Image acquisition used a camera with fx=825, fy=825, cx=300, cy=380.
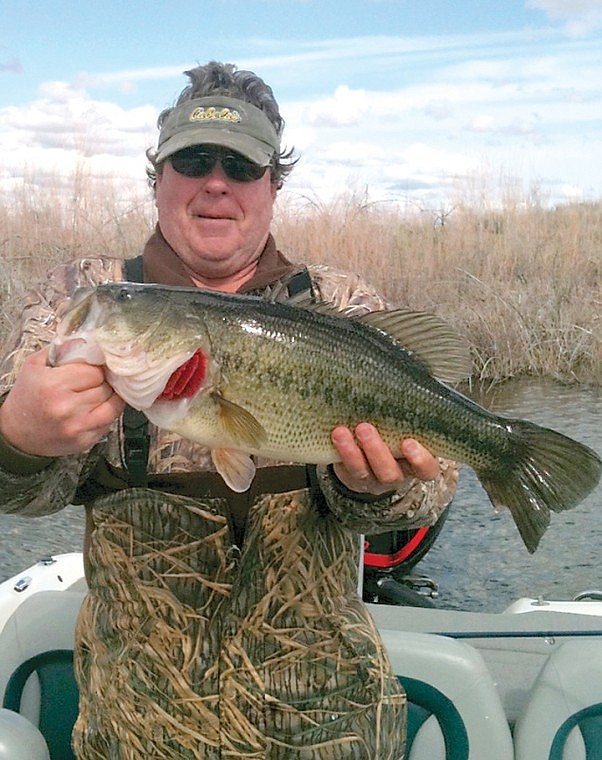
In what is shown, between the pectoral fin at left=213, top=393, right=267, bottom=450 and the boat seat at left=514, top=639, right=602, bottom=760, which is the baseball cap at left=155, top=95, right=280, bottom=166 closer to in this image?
the pectoral fin at left=213, top=393, right=267, bottom=450

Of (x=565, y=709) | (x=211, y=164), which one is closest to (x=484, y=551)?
(x=565, y=709)

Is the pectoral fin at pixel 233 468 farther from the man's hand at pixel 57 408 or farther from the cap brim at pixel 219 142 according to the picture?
the cap brim at pixel 219 142

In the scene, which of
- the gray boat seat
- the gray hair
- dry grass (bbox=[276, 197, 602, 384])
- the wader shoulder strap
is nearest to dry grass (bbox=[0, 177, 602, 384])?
dry grass (bbox=[276, 197, 602, 384])

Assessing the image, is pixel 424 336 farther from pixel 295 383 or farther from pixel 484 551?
pixel 484 551

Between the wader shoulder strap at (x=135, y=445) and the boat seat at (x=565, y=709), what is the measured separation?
1502 mm

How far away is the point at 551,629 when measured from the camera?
3.34 m

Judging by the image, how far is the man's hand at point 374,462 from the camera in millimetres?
2122

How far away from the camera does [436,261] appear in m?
12.7

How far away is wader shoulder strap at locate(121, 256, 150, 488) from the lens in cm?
224

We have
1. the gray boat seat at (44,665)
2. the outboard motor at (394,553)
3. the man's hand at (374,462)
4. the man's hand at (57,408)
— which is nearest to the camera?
the man's hand at (57,408)

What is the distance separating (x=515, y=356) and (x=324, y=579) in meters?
9.27

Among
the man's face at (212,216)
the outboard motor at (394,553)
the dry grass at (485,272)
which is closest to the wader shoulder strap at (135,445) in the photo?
the man's face at (212,216)

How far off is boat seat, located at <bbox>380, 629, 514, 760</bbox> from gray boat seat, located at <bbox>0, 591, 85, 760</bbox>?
123cm

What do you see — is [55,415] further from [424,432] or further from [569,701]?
[569,701]
